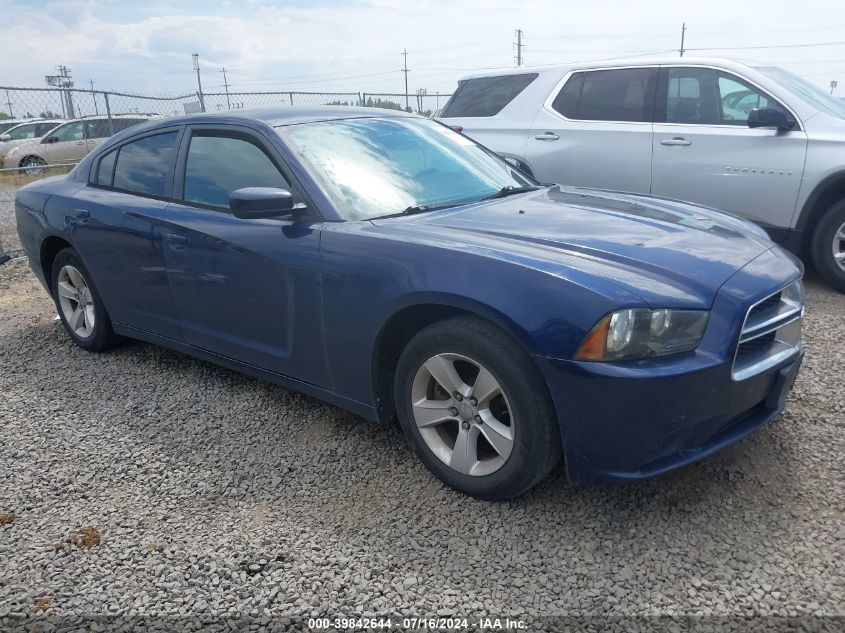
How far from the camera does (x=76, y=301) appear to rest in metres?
4.79

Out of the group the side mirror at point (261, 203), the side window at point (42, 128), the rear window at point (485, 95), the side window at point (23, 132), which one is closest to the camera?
the side mirror at point (261, 203)

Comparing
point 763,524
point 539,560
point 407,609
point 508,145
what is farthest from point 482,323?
point 508,145

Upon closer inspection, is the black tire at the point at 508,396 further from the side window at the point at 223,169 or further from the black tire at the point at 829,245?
the black tire at the point at 829,245

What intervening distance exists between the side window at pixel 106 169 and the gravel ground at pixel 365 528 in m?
1.56

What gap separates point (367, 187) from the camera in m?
3.25

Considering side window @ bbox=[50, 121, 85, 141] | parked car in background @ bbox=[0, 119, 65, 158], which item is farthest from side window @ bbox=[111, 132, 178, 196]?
parked car in background @ bbox=[0, 119, 65, 158]

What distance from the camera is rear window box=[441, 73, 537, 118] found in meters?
6.98

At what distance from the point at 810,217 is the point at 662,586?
4226 millimetres

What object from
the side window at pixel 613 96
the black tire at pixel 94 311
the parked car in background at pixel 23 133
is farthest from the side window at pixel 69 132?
the side window at pixel 613 96

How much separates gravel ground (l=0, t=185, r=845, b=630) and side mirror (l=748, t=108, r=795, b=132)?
241 cm

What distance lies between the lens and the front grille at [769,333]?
2492 millimetres

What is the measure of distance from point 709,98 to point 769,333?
12.8 feet

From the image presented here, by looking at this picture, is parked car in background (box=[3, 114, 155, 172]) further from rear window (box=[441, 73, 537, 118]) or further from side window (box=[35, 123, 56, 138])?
rear window (box=[441, 73, 537, 118])

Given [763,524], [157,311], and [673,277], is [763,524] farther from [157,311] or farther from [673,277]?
[157,311]
